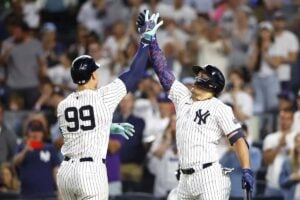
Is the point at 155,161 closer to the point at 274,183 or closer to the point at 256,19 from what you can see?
the point at 274,183

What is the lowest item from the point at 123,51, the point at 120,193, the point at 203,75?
the point at 120,193

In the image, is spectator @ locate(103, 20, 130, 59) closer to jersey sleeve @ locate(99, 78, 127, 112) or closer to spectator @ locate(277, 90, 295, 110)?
spectator @ locate(277, 90, 295, 110)

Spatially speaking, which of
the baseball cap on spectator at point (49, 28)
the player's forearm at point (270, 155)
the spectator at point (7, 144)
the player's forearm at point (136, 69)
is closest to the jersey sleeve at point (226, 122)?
the player's forearm at point (136, 69)

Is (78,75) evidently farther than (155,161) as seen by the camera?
No

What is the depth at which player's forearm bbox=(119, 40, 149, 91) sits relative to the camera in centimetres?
1162

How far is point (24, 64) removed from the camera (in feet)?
62.7

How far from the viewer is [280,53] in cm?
1800

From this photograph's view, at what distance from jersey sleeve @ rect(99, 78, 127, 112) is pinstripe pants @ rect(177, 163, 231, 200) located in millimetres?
1018

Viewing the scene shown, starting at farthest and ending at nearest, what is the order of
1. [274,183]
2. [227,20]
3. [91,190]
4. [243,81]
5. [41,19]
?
[41,19], [227,20], [243,81], [274,183], [91,190]

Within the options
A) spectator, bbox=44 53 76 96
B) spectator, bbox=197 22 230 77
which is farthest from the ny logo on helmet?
spectator, bbox=44 53 76 96

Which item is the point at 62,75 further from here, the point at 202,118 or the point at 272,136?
the point at 202,118

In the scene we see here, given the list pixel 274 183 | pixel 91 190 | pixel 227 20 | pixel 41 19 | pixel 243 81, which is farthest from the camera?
pixel 41 19

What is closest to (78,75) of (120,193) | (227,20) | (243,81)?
(120,193)

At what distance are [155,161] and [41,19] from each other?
6160mm
